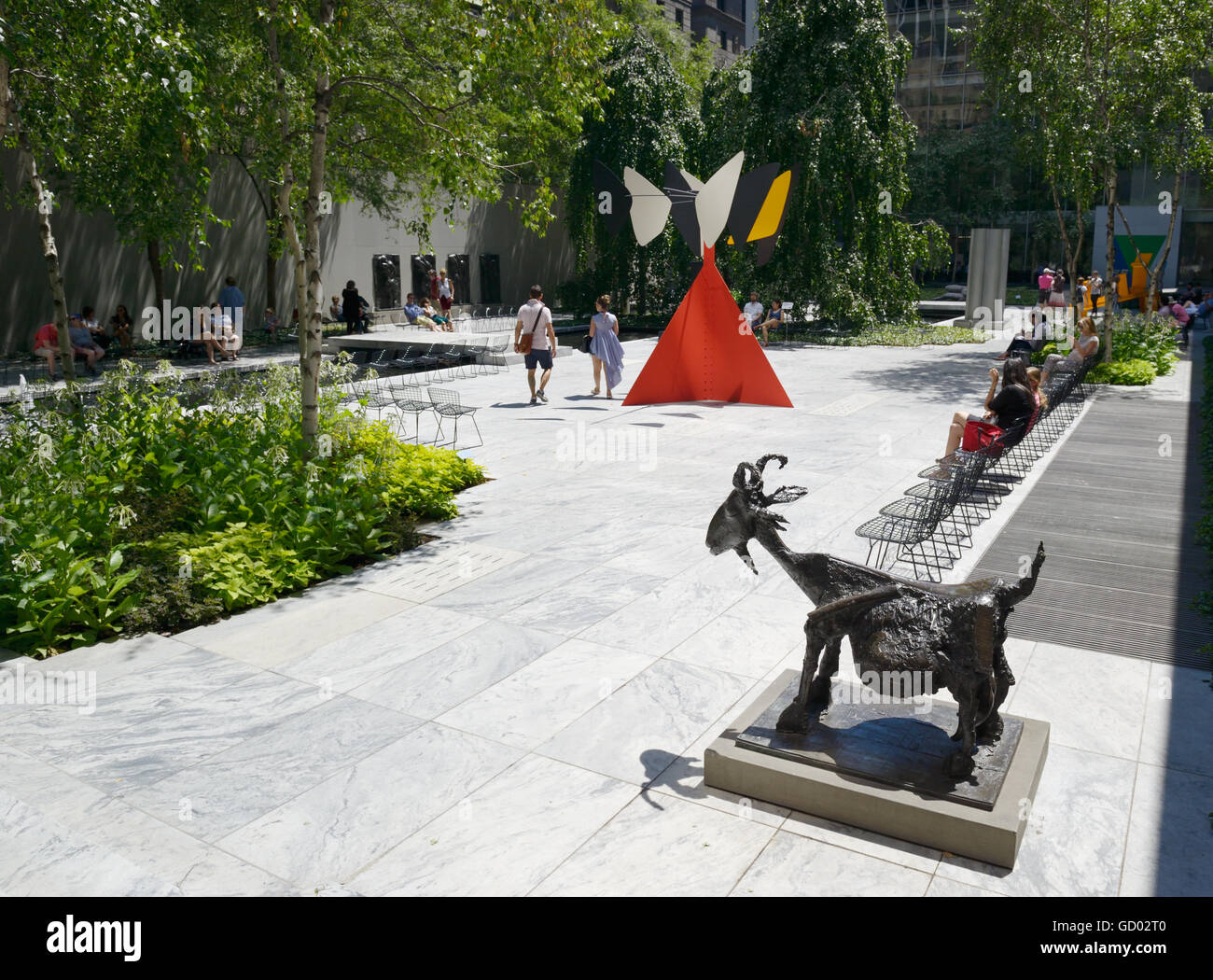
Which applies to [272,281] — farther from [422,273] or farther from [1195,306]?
[1195,306]

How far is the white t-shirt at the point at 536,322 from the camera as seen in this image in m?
15.3

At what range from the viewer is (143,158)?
10.3 metres

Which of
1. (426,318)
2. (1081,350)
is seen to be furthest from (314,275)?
(426,318)

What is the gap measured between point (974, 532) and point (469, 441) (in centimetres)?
681

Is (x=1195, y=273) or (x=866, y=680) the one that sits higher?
(x=1195, y=273)

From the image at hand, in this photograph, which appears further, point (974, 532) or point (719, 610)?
point (974, 532)

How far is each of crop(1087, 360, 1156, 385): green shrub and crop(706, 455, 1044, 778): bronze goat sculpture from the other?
15.7 m

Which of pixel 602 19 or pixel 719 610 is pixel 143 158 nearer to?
pixel 602 19

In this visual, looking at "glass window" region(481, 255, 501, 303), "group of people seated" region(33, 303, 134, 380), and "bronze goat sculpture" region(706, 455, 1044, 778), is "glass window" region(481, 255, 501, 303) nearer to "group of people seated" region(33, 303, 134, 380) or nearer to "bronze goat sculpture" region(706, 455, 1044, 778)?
"group of people seated" region(33, 303, 134, 380)

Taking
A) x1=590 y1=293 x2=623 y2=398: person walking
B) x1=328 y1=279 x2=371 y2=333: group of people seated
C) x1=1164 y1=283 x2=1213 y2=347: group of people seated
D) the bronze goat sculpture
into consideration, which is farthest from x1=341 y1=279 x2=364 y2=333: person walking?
the bronze goat sculpture

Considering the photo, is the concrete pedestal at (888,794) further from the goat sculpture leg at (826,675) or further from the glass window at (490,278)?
the glass window at (490,278)

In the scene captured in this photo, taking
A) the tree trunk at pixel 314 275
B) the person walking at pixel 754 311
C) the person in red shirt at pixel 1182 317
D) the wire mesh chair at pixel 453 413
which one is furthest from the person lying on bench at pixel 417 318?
the person in red shirt at pixel 1182 317

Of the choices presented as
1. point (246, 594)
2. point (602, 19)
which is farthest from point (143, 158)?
point (246, 594)

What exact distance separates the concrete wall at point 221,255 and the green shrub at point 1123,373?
16.5 m
